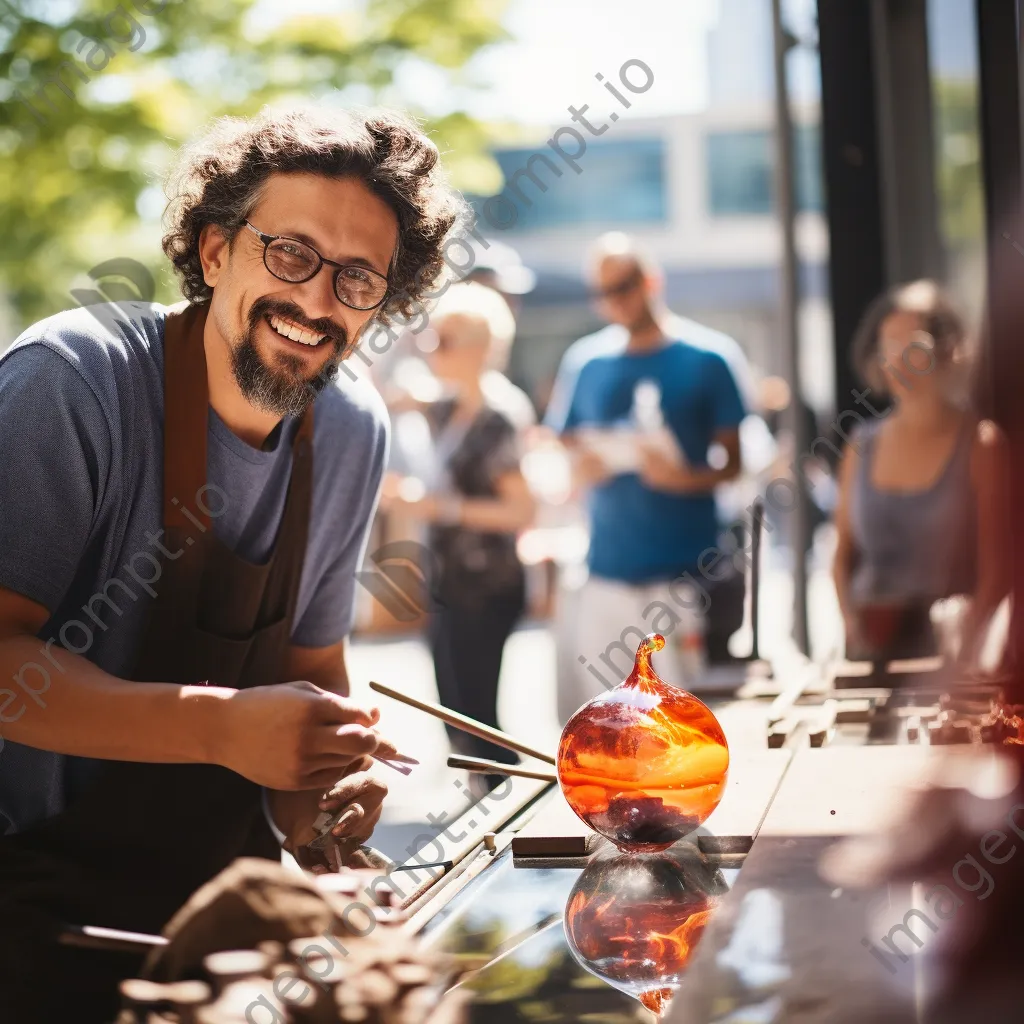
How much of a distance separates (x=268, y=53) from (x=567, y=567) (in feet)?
11.3

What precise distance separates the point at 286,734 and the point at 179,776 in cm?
42

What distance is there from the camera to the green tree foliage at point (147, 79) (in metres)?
6.37

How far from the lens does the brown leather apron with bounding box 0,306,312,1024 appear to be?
149cm

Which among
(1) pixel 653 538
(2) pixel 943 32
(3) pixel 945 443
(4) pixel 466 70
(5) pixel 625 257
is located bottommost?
(1) pixel 653 538

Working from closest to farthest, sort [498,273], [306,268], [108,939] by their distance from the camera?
[108,939] → [306,268] → [498,273]

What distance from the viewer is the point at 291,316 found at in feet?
5.86

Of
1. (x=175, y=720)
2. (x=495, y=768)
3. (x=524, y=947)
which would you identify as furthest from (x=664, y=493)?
(x=524, y=947)

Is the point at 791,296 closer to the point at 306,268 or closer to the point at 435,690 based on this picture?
the point at 435,690

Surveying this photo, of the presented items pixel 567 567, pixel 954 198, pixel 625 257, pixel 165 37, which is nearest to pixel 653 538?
pixel 625 257

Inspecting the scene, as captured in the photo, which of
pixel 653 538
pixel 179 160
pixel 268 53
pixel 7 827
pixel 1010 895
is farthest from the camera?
pixel 268 53

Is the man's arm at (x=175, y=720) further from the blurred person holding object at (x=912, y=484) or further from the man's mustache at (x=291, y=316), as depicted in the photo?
the blurred person holding object at (x=912, y=484)

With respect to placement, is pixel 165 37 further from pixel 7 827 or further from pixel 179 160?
pixel 7 827

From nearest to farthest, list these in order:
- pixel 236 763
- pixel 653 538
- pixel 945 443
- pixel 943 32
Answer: pixel 236 763
pixel 945 443
pixel 653 538
pixel 943 32

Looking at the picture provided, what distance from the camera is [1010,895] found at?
122cm
